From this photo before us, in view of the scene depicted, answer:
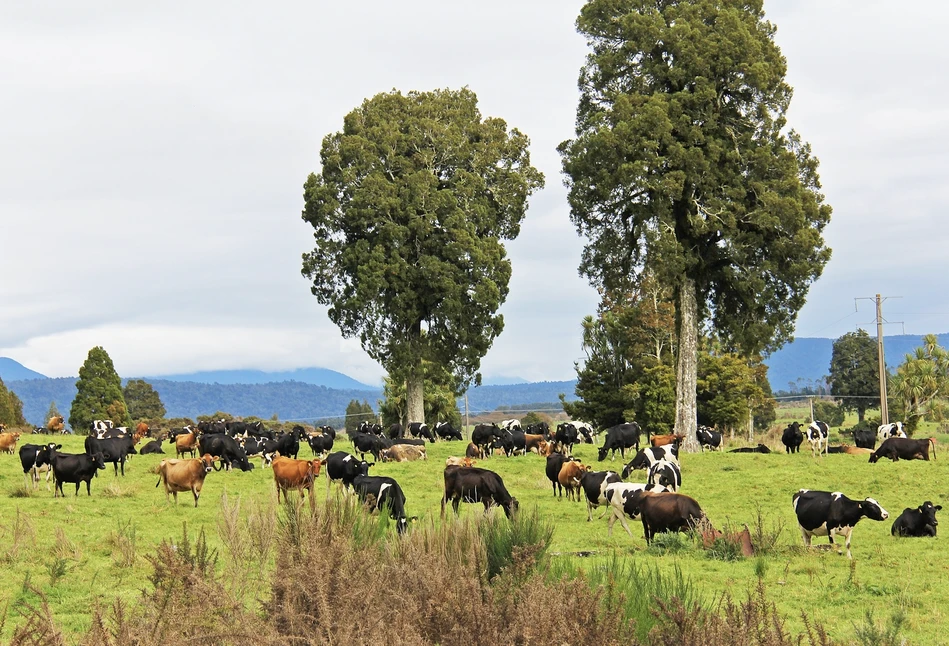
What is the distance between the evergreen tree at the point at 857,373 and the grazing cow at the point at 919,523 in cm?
6564

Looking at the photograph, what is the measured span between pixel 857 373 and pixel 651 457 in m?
65.5

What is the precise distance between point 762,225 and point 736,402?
16829mm

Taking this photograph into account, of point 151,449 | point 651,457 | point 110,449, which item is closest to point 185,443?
point 151,449

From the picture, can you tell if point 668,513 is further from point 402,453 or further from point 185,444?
point 185,444

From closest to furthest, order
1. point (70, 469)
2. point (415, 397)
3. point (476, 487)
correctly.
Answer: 1. point (476, 487)
2. point (70, 469)
3. point (415, 397)

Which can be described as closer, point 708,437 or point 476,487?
point 476,487

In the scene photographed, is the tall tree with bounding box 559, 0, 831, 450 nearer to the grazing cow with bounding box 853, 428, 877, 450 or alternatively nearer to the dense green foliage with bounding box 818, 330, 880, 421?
the grazing cow with bounding box 853, 428, 877, 450

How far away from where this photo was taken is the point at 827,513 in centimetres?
1653

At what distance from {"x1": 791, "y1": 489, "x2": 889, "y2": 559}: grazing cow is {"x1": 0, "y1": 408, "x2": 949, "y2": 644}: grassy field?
0.46 metres

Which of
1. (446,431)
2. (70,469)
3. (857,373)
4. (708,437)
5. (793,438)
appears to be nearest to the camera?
(70,469)

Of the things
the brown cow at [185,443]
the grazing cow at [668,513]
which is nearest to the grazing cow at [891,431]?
the grazing cow at [668,513]

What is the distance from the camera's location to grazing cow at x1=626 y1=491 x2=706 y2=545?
1692cm

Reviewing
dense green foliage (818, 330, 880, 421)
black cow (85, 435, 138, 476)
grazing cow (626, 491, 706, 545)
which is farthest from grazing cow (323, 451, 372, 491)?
dense green foliage (818, 330, 880, 421)

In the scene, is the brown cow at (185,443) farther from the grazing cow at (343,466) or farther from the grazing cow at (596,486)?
the grazing cow at (596,486)
